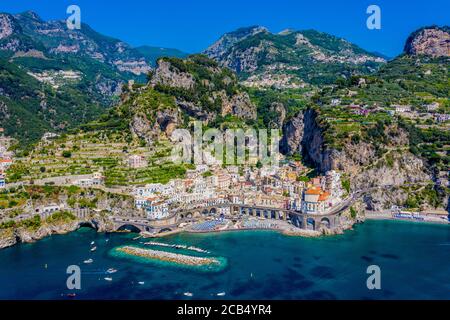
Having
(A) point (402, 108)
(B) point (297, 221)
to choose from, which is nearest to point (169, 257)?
(B) point (297, 221)

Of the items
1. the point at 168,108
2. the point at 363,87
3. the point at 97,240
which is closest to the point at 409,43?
the point at 363,87

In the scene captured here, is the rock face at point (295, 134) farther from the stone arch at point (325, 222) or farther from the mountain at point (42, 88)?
the mountain at point (42, 88)

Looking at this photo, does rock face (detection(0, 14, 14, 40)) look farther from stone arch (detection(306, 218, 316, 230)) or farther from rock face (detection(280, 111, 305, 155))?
stone arch (detection(306, 218, 316, 230))

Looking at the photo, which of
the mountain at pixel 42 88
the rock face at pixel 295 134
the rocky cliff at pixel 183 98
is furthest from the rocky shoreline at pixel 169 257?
the mountain at pixel 42 88

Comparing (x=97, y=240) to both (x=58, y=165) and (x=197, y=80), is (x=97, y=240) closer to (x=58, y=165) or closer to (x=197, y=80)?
(x=58, y=165)

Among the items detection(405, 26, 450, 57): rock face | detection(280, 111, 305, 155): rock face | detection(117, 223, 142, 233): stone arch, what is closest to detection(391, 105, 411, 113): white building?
detection(280, 111, 305, 155): rock face

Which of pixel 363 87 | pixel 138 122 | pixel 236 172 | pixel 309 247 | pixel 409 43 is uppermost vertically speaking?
pixel 409 43
